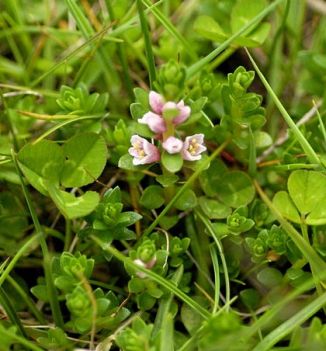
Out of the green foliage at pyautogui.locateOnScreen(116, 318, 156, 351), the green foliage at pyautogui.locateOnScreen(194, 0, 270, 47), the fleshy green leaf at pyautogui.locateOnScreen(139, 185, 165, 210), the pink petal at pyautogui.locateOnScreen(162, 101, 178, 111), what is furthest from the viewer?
the green foliage at pyautogui.locateOnScreen(194, 0, 270, 47)

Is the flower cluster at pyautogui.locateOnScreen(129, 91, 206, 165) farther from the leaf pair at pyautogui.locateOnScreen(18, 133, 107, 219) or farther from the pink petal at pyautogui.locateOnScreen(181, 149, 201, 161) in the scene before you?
the leaf pair at pyautogui.locateOnScreen(18, 133, 107, 219)

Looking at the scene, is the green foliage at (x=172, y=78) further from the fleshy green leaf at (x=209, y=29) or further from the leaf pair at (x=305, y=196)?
the fleshy green leaf at (x=209, y=29)

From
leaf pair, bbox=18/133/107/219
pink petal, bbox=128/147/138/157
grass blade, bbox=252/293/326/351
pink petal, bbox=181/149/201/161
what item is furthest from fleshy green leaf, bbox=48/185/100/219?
grass blade, bbox=252/293/326/351

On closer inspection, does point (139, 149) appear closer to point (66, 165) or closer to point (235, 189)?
point (66, 165)

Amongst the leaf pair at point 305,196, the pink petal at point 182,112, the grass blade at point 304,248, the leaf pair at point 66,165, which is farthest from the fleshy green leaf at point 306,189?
the leaf pair at point 66,165

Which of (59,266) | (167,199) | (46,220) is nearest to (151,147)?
(167,199)

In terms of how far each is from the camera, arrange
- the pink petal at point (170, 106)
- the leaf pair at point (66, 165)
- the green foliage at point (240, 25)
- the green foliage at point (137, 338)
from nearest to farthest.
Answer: the green foliage at point (137, 338) → the pink petal at point (170, 106) → the leaf pair at point (66, 165) → the green foliage at point (240, 25)

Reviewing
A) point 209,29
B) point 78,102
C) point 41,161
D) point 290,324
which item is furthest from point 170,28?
point 290,324

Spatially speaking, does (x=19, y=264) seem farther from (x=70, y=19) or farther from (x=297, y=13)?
(x=297, y=13)
